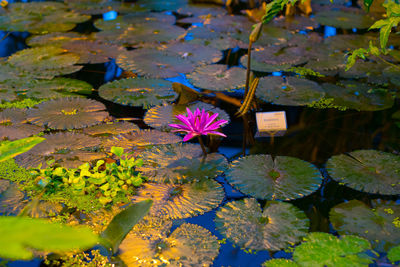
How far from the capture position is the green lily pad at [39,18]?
349cm

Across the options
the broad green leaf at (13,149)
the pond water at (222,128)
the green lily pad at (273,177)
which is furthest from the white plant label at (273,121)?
the broad green leaf at (13,149)

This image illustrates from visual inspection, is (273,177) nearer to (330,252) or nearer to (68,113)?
(330,252)

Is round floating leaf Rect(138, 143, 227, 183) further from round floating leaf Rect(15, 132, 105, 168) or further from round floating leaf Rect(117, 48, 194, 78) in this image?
round floating leaf Rect(117, 48, 194, 78)

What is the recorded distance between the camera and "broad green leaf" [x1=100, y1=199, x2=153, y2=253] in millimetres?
1234

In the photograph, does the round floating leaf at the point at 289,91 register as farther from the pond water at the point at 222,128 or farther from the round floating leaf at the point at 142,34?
the round floating leaf at the point at 142,34

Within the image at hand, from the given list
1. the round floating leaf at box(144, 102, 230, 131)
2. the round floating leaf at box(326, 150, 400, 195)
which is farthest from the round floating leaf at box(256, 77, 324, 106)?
the round floating leaf at box(326, 150, 400, 195)

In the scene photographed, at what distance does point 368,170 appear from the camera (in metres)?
1.72

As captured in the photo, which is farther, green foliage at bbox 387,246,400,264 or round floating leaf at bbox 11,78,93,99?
round floating leaf at bbox 11,78,93,99

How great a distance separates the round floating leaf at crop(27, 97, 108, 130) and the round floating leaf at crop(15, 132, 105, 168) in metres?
0.13

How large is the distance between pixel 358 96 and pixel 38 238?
7.02 ft

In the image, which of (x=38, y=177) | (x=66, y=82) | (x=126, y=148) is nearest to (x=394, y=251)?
(x=126, y=148)

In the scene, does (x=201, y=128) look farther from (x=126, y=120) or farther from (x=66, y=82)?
(x=66, y=82)

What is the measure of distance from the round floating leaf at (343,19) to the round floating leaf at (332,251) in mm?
2526

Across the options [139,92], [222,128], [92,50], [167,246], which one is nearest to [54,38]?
[92,50]
